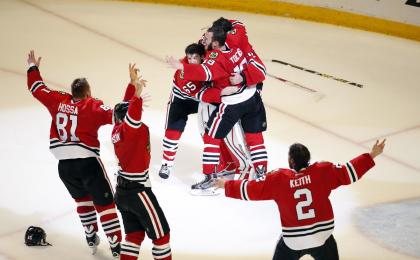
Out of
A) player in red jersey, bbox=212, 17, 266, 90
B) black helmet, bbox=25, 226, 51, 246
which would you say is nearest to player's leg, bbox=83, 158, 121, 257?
black helmet, bbox=25, 226, 51, 246

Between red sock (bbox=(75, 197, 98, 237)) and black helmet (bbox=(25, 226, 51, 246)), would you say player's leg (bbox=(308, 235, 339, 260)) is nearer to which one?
red sock (bbox=(75, 197, 98, 237))

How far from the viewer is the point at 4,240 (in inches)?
238

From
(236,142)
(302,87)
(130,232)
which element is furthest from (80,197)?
(302,87)

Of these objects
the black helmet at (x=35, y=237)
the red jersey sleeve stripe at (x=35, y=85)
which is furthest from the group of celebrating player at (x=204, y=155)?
the black helmet at (x=35, y=237)

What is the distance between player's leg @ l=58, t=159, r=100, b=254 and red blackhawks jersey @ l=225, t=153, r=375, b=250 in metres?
1.19

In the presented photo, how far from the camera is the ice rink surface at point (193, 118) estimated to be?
623cm

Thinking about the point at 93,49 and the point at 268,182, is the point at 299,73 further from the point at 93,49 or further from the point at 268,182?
the point at 268,182

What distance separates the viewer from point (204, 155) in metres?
6.75

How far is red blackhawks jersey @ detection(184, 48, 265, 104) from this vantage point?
20.9ft

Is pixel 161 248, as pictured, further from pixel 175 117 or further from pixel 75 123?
pixel 175 117

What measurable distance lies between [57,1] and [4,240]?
5121mm

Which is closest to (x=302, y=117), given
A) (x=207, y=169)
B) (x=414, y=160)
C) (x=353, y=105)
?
(x=353, y=105)

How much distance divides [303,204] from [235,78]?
1888 mm

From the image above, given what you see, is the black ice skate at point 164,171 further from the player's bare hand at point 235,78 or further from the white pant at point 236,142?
the player's bare hand at point 235,78
